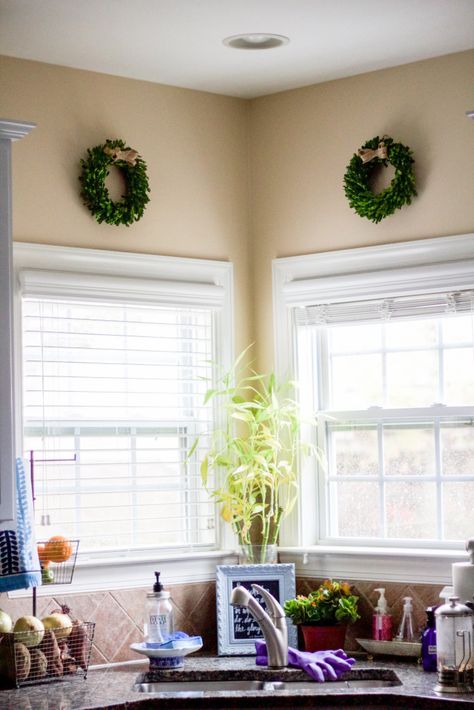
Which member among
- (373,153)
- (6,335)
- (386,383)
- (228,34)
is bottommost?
(386,383)

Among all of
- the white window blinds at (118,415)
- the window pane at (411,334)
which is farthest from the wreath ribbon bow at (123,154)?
the window pane at (411,334)

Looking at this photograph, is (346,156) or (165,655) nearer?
(165,655)

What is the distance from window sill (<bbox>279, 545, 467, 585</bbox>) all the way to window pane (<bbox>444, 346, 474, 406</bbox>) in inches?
22.1

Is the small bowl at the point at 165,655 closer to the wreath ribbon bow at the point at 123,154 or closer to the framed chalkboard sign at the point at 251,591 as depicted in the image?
the framed chalkboard sign at the point at 251,591

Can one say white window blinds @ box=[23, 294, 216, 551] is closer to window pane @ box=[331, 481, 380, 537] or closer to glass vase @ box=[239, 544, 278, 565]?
glass vase @ box=[239, 544, 278, 565]

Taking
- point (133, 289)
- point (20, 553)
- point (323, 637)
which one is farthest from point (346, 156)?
point (20, 553)

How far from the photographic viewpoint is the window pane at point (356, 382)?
13.8 ft

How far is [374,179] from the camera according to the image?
409cm

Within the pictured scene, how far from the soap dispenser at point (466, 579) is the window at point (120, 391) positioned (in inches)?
41.2

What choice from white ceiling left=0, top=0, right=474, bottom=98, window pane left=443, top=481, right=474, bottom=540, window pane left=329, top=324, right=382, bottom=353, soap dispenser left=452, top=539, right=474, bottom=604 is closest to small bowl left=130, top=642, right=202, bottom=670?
soap dispenser left=452, top=539, right=474, bottom=604

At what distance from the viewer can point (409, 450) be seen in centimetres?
412

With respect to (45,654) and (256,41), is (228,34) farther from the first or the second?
(45,654)

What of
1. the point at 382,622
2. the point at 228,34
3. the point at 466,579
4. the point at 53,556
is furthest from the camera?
the point at 382,622

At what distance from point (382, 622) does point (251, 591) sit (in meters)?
0.49
